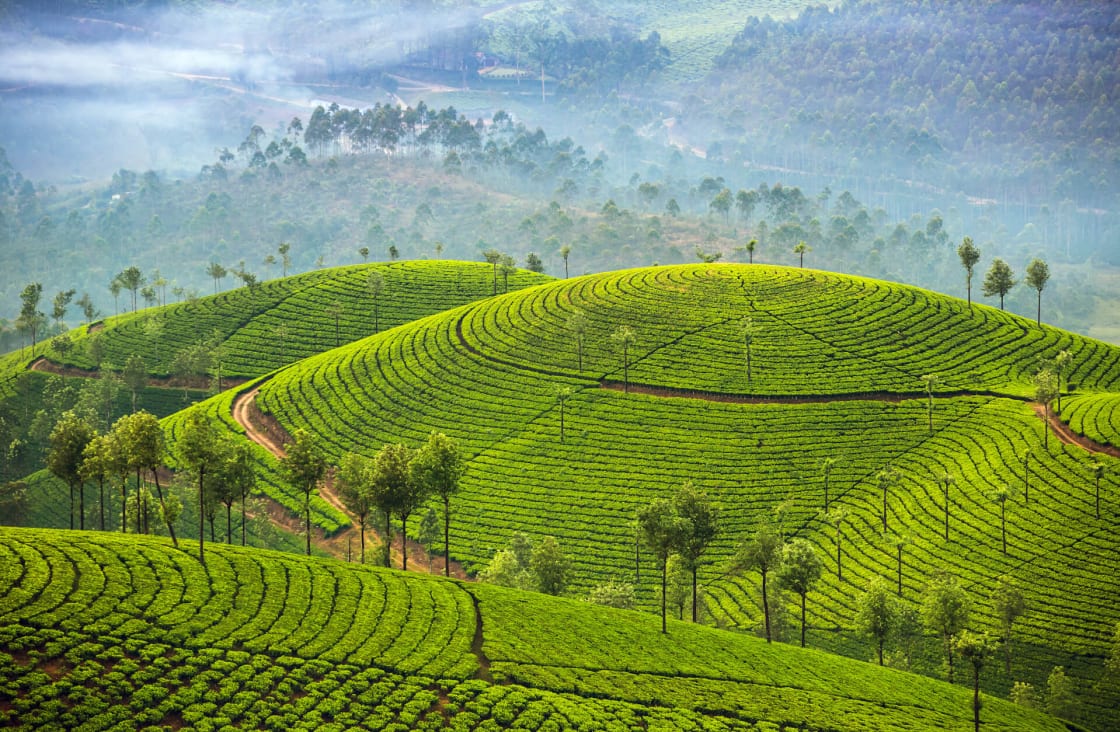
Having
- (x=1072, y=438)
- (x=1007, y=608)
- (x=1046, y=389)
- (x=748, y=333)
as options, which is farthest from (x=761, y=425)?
(x=1007, y=608)

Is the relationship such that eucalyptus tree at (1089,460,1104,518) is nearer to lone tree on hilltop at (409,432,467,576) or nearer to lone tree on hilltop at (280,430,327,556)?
lone tree on hilltop at (409,432,467,576)

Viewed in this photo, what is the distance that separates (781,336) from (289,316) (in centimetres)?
7553

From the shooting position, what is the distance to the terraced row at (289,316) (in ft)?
492

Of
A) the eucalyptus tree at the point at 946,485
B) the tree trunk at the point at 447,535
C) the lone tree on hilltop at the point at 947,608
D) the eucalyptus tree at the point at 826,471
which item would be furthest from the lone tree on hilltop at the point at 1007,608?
the tree trunk at the point at 447,535

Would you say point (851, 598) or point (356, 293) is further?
point (356, 293)

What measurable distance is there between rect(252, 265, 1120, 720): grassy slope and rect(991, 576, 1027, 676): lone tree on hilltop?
4.83 feet

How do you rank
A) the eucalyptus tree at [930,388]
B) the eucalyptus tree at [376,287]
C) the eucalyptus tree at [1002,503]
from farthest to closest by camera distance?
the eucalyptus tree at [376,287]
the eucalyptus tree at [930,388]
the eucalyptus tree at [1002,503]

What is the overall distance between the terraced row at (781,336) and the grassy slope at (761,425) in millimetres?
344

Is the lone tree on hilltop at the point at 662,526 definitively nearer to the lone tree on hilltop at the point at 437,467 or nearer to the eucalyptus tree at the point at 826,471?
the lone tree on hilltop at the point at 437,467

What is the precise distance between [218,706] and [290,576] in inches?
550

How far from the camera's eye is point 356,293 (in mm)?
162250

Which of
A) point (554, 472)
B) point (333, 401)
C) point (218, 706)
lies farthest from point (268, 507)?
point (218, 706)

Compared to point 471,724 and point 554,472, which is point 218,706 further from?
point 554,472

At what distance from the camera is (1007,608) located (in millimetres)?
77938
